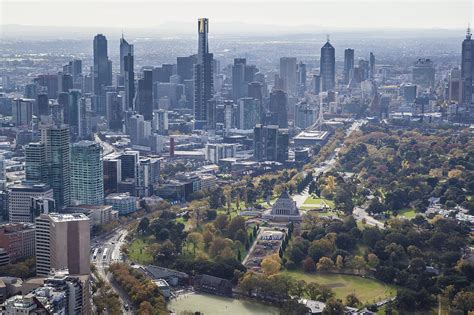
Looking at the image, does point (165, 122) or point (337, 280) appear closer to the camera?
point (337, 280)

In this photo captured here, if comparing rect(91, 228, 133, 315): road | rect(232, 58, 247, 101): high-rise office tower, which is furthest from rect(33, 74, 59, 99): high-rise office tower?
rect(91, 228, 133, 315): road

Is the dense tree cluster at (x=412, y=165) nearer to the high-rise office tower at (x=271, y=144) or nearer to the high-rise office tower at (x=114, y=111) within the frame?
the high-rise office tower at (x=271, y=144)

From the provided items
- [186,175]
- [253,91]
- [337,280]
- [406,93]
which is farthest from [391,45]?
[337,280]

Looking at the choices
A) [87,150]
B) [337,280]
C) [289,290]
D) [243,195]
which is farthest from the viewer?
[243,195]

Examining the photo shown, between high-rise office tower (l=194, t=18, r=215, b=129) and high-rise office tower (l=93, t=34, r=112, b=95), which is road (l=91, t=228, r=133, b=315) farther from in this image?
high-rise office tower (l=93, t=34, r=112, b=95)

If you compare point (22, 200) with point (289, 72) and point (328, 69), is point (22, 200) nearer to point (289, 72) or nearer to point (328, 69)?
point (289, 72)

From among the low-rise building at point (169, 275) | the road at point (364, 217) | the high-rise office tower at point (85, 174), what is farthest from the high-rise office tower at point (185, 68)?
the low-rise building at point (169, 275)

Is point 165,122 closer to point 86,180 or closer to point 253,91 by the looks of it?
point 253,91
